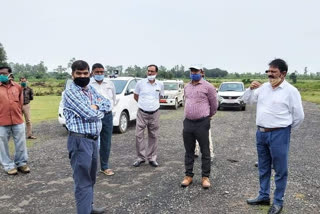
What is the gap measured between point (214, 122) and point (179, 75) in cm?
6893

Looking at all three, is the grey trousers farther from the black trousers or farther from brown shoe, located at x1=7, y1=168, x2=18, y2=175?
brown shoe, located at x1=7, y1=168, x2=18, y2=175

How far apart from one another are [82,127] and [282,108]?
96.2 inches

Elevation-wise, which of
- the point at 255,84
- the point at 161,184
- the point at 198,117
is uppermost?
the point at 255,84

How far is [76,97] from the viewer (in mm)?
3154

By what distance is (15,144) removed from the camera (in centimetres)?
571

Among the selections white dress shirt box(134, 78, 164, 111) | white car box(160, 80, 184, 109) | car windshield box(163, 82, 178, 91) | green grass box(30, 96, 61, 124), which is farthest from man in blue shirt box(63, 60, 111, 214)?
car windshield box(163, 82, 178, 91)

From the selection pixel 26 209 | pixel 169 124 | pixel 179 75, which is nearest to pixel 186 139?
pixel 26 209

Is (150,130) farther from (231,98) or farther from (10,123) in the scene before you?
Result: (231,98)

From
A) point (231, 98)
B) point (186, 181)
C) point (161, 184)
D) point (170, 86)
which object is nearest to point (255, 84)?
point (186, 181)

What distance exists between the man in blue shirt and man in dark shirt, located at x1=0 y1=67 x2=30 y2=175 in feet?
9.17

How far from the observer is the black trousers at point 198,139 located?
482 centimetres

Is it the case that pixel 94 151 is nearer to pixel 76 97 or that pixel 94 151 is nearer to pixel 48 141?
pixel 76 97

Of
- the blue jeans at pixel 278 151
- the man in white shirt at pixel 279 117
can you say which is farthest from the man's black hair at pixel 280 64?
the blue jeans at pixel 278 151

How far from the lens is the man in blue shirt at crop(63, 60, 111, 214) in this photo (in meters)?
3.18
